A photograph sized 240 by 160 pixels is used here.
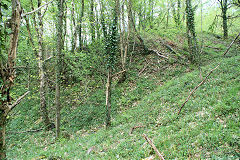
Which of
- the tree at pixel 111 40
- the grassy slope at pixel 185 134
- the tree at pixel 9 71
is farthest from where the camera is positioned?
the tree at pixel 111 40

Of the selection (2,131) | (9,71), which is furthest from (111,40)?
(2,131)

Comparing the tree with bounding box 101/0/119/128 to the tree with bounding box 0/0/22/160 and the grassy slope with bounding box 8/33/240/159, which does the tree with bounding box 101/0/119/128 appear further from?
the tree with bounding box 0/0/22/160

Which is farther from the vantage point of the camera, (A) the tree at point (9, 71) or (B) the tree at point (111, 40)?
(B) the tree at point (111, 40)

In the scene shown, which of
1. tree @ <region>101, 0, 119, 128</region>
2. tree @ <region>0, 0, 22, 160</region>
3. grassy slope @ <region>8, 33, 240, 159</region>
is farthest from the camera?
tree @ <region>101, 0, 119, 128</region>

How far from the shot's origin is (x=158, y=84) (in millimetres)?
13609

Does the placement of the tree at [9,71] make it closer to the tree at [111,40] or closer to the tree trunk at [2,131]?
the tree trunk at [2,131]

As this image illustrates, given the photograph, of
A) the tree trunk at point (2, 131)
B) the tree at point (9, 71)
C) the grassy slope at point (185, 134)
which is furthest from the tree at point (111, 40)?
the tree trunk at point (2, 131)

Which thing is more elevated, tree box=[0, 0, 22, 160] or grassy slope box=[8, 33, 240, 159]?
tree box=[0, 0, 22, 160]

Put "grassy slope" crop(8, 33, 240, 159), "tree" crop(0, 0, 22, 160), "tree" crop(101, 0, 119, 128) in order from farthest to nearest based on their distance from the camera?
1. "tree" crop(101, 0, 119, 128)
2. "grassy slope" crop(8, 33, 240, 159)
3. "tree" crop(0, 0, 22, 160)

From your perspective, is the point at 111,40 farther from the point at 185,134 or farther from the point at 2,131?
the point at 2,131

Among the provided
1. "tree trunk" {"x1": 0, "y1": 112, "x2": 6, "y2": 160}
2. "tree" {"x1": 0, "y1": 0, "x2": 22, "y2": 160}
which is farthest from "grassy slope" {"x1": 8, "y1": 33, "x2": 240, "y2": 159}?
"tree" {"x1": 0, "y1": 0, "x2": 22, "y2": 160}

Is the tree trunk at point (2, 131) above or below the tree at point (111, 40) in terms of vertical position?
below

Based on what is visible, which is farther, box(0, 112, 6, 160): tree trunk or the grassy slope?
the grassy slope

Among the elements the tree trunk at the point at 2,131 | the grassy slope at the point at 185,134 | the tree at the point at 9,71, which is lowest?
the grassy slope at the point at 185,134
